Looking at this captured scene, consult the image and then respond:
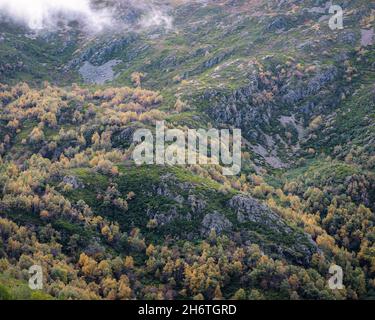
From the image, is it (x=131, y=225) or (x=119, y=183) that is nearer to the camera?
(x=131, y=225)

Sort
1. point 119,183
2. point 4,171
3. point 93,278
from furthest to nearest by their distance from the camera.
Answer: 1. point 4,171
2. point 119,183
3. point 93,278

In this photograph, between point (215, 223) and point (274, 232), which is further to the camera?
Answer: point (215, 223)

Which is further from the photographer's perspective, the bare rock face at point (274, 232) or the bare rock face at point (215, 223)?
the bare rock face at point (215, 223)

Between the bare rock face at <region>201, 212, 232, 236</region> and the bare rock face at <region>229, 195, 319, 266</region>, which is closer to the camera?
the bare rock face at <region>229, 195, 319, 266</region>

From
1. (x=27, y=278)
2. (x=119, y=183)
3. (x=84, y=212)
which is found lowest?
(x=27, y=278)

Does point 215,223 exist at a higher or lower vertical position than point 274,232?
higher

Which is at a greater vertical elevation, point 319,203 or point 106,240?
point 319,203
